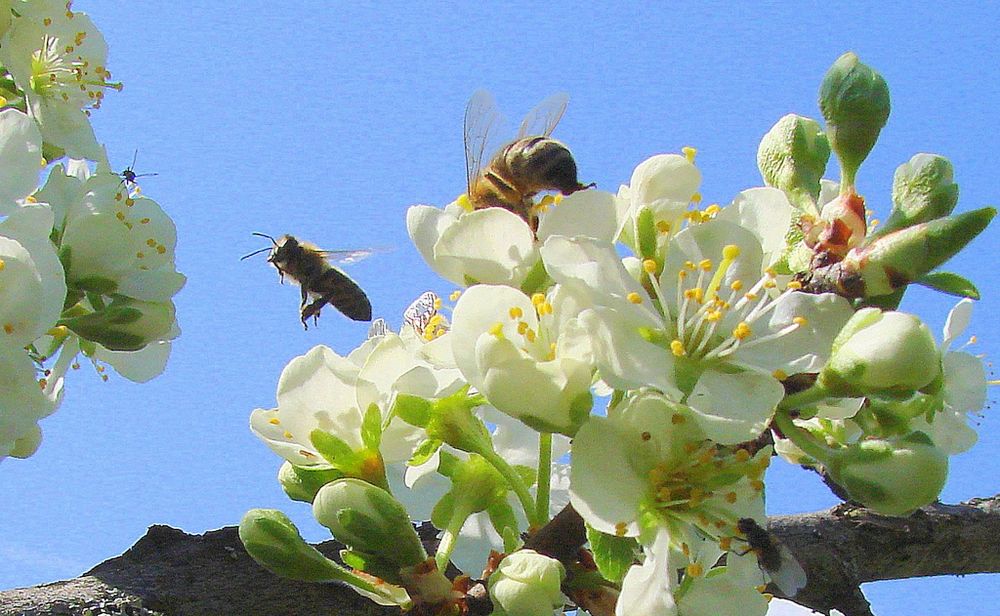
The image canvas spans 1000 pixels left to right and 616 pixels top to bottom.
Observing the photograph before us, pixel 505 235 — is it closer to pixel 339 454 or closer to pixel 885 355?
pixel 339 454

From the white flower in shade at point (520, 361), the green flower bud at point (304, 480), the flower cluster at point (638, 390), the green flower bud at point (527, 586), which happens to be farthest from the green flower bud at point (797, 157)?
the green flower bud at point (304, 480)

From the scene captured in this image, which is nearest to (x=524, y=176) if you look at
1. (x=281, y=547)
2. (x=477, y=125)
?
(x=477, y=125)

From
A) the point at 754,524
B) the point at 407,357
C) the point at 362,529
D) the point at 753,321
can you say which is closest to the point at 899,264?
the point at 753,321

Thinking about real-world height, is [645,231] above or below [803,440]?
above

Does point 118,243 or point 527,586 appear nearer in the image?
point 527,586

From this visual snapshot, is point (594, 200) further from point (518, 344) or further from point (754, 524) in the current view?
point (754, 524)

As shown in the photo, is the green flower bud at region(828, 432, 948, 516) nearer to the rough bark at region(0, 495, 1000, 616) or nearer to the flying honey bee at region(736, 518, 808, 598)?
the flying honey bee at region(736, 518, 808, 598)
